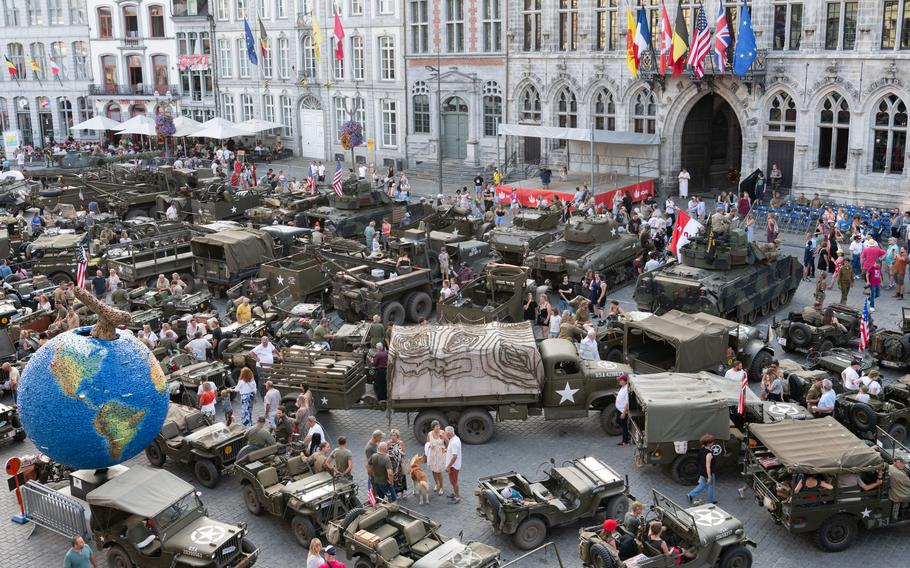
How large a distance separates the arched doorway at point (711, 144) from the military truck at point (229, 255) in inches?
920

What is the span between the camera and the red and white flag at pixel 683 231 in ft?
89.6

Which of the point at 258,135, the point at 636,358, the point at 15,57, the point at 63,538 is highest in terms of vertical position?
the point at 15,57

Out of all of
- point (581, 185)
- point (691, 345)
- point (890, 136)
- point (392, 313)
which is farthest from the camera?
point (581, 185)

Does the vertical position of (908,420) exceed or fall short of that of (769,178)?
it falls short

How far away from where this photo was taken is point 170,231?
3503 cm

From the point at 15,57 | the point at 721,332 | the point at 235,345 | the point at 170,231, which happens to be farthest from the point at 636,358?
the point at 15,57

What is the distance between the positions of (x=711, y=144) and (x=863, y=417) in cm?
3146

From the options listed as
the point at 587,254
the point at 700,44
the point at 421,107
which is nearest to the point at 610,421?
the point at 587,254

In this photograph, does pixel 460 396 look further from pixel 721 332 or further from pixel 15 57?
pixel 15 57

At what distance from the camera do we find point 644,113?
45.5 meters

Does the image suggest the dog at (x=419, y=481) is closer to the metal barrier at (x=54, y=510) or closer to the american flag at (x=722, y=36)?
the metal barrier at (x=54, y=510)

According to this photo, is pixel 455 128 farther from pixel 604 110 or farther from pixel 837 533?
pixel 837 533

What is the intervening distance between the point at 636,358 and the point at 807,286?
11.1 m

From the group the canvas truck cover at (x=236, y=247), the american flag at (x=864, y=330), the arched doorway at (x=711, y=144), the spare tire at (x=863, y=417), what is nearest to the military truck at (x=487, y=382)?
the spare tire at (x=863, y=417)
